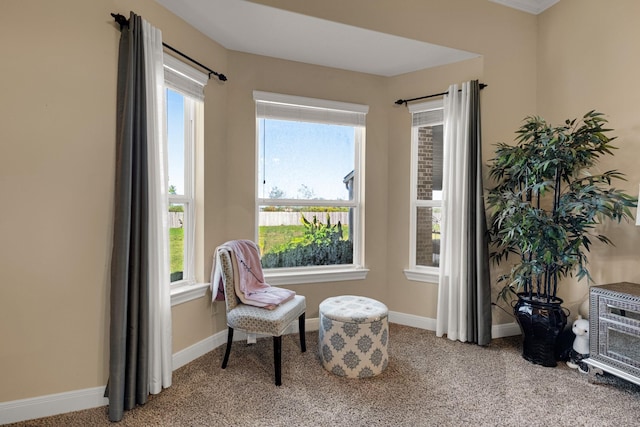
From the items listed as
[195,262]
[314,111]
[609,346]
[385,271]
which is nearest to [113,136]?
[195,262]

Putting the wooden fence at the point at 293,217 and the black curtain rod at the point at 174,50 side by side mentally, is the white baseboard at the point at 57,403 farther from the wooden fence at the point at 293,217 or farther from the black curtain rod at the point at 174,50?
the black curtain rod at the point at 174,50

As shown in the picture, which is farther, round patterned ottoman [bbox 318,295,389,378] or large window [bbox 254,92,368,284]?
large window [bbox 254,92,368,284]

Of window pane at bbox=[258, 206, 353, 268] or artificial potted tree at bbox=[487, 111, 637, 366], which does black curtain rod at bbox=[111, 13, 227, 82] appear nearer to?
window pane at bbox=[258, 206, 353, 268]

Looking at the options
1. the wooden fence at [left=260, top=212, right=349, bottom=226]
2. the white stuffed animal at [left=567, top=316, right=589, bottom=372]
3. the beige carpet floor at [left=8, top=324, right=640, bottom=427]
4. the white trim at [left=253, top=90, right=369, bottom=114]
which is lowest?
the beige carpet floor at [left=8, top=324, right=640, bottom=427]

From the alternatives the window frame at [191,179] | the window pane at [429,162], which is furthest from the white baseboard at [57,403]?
the window pane at [429,162]

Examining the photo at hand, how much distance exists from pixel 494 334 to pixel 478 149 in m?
1.69

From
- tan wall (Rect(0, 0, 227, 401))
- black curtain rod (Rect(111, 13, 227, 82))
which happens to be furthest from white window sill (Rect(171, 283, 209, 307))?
black curtain rod (Rect(111, 13, 227, 82))

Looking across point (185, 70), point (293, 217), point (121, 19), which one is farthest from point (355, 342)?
point (121, 19)

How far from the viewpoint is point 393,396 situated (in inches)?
84.4

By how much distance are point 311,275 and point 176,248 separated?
1.24 metres

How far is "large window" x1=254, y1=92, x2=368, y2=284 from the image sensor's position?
3209 millimetres

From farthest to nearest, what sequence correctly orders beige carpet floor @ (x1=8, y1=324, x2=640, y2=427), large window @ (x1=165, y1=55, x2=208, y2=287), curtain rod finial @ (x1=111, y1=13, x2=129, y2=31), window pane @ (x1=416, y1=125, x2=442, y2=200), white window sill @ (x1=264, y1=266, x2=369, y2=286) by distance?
window pane @ (x1=416, y1=125, x2=442, y2=200) → white window sill @ (x1=264, y1=266, x2=369, y2=286) → large window @ (x1=165, y1=55, x2=208, y2=287) → curtain rod finial @ (x1=111, y1=13, x2=129, y2=31) → beige carpet floor @ (x1=8, y1=324, x2=640, y2=427)

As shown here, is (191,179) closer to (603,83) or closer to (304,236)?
(304,236)

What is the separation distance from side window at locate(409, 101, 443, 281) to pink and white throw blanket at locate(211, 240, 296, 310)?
57.7 inches
